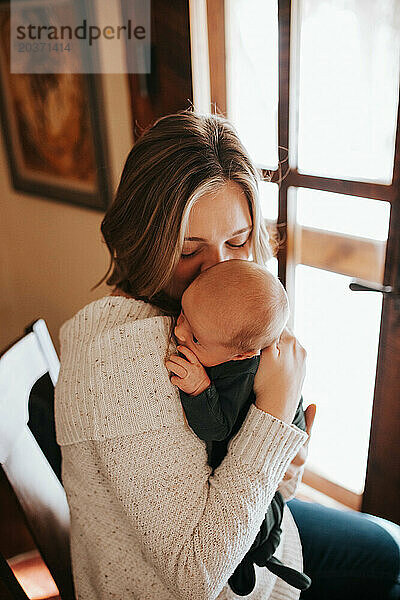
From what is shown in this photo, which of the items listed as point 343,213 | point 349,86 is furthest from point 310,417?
point 349,86

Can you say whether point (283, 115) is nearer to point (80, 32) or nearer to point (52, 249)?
point (80, 32)

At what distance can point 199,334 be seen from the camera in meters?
0.78

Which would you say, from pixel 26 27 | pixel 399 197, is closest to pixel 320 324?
pixel 399 197

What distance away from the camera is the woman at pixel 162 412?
2.43 ft

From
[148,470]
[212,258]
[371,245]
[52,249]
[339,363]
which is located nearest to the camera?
[148,470]

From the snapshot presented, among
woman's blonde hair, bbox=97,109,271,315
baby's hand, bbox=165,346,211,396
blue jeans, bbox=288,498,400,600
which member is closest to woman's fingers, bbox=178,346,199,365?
baby's hand, bbox=165,346,211,396

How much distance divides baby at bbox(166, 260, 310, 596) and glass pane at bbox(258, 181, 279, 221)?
53 centimetres

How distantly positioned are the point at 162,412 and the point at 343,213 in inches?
26.3

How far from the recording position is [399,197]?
1054 millimetres

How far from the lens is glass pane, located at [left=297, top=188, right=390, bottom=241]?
3.63 feet

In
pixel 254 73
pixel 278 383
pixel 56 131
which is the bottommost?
pixel 278 383

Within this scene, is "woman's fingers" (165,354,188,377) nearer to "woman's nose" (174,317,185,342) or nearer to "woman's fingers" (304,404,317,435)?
"woman's nose" (174,317,185,342)

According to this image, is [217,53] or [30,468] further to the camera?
[217,53]

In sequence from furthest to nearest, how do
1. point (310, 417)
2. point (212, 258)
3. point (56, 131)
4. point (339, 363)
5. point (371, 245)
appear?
point (56, 131), point (339, 363), point (371, 245), point (310, 417), point (212, 258)
